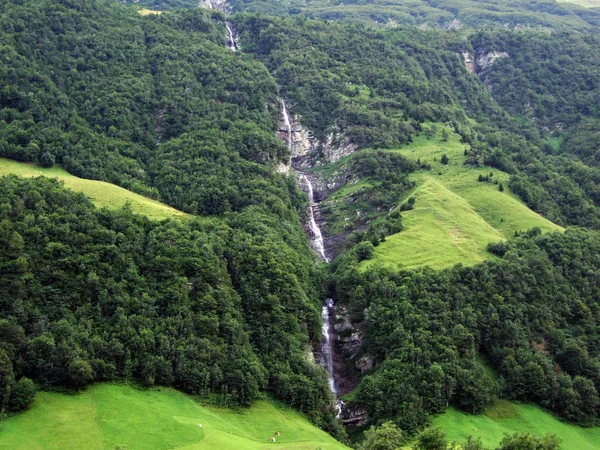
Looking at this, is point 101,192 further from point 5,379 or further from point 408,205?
point 408,205

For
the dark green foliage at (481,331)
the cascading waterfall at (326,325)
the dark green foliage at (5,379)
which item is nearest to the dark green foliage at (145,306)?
the dark green foliage at (5,379)

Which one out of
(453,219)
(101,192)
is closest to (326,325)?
(453,219)

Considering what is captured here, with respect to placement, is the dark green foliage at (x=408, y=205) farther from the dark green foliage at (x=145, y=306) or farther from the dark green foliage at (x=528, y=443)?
the dark green foliage at (x=528, y=443)

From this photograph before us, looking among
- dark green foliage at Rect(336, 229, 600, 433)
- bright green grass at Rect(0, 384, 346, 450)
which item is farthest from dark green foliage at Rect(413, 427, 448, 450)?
dark green foliage at Rect(336, 229, 600, 433)

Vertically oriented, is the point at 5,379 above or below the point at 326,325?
above

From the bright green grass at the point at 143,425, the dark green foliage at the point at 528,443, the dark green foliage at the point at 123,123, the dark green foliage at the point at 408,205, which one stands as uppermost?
the dark green foliage at the point at 123,123

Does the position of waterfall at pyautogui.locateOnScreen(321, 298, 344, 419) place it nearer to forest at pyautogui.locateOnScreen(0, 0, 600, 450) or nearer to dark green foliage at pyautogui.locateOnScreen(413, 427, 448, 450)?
forest at pyautogui.locateOnScreen(0, 0, 600, 450)

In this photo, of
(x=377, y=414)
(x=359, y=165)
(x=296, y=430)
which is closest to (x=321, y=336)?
(x=377, y=414)
